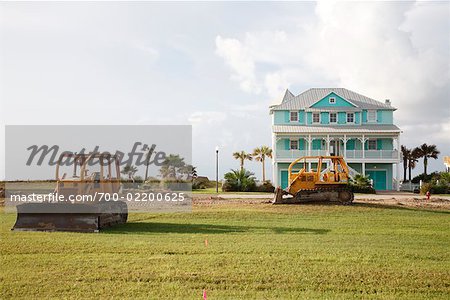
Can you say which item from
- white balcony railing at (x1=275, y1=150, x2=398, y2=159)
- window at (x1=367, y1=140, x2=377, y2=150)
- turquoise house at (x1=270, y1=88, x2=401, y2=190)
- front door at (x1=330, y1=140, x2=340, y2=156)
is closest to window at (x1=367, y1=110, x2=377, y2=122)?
turquoise house at (x1=270, y1=88, x2=401, y2=190)

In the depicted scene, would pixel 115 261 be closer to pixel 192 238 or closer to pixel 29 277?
pixel 29 277

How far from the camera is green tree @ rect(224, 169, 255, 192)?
41031mm

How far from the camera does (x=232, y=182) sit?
135 ft

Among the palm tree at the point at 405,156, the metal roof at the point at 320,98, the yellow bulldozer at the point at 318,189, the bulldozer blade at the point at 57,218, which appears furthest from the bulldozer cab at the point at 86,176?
the palm tree at the point at 405,156

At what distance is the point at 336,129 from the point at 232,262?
3737 cm

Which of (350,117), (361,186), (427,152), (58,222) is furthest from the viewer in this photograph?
(427,152)

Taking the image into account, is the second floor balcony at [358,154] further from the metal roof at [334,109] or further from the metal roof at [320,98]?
the metal roof at [320,98]

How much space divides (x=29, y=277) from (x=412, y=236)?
9747 mm

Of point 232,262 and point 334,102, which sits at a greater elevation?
point 334,102

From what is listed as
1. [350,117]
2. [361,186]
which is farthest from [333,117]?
[361,186]

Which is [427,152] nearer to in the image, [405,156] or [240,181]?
[405,156]

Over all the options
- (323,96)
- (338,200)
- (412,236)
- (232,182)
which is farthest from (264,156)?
(412,236)

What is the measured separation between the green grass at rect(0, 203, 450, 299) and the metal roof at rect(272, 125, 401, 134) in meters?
28.7

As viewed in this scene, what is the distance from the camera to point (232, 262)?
9602 millimetres
